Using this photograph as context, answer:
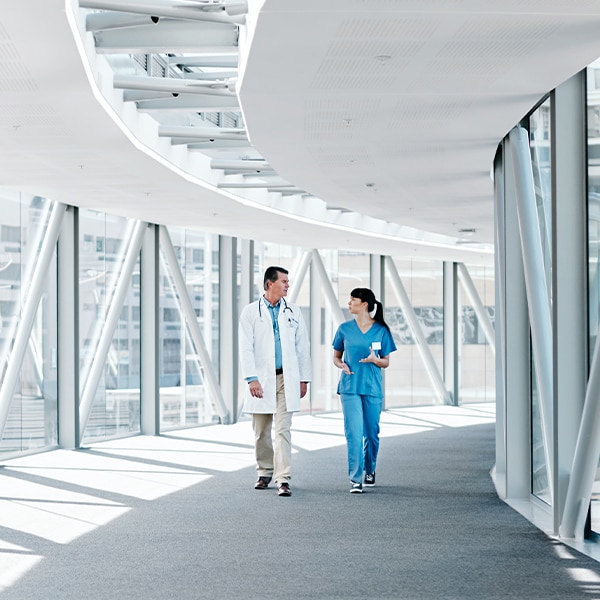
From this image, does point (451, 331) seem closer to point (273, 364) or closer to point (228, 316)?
point (228, 316)

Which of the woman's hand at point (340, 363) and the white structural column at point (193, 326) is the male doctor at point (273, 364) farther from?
the white structural column at point (193, 326)

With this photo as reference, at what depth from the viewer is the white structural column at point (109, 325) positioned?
14858 millimetres

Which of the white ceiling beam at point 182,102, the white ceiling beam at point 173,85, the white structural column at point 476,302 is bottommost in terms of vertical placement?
the white structural column at point 476,302

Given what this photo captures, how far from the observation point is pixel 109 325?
1539 centimetres

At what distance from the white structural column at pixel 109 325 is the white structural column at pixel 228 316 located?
264 cm

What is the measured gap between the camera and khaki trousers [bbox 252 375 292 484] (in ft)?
30.8

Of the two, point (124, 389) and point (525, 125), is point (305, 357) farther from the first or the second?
point (124, 389)

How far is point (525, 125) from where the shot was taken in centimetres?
877

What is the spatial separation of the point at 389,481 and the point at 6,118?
4841mm

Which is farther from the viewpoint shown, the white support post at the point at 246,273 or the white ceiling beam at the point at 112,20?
the white support post at the point at 246,273

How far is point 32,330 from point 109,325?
193 cm

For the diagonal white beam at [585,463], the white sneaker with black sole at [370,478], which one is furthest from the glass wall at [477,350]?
the diagonal white beam at [585,463]

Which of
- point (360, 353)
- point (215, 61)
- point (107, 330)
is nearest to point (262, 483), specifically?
point (360, 353)

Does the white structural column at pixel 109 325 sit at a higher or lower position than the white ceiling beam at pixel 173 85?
lower
